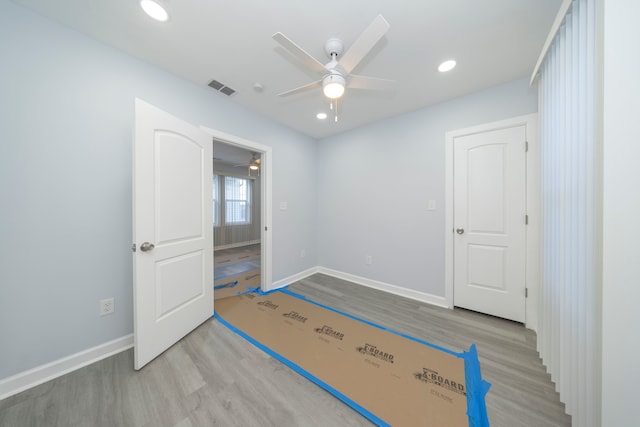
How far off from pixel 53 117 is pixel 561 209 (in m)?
3.67

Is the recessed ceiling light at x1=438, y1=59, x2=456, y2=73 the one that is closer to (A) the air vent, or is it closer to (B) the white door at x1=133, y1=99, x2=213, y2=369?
(A) the air vent

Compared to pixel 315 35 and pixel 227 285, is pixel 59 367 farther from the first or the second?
pixel 315 35

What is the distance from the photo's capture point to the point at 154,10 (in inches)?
52.4

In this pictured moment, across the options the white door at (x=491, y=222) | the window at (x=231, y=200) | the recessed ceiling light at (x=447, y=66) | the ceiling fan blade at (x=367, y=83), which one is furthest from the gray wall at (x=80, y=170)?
the window at (x=231, y=200)

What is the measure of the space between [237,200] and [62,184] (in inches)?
187

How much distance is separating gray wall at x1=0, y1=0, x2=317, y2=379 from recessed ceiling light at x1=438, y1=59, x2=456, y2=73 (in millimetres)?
2716

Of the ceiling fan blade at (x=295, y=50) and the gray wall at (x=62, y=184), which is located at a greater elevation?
the ceiling fan blade at (x=295, y=50)

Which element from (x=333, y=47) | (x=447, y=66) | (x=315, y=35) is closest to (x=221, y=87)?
(x=315, y=35)

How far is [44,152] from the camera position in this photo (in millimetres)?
1417

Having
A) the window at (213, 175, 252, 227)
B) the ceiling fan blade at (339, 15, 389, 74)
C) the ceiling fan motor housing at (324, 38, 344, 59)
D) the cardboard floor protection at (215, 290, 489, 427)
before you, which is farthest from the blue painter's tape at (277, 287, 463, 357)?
the window at (213, 175, 252, 227)

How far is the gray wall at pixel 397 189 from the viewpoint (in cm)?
235

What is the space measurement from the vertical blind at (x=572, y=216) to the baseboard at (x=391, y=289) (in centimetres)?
105

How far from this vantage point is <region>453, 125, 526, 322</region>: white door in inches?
81.8

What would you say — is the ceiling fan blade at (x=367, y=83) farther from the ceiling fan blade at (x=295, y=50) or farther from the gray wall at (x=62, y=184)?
the gray wall at (x=62, y=184)
